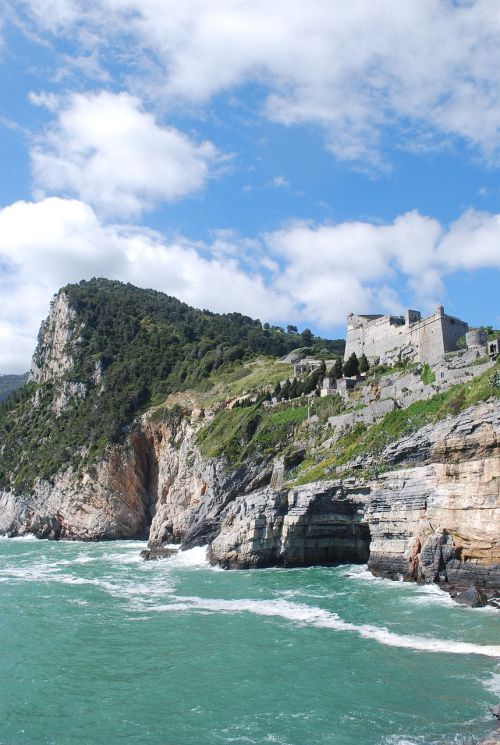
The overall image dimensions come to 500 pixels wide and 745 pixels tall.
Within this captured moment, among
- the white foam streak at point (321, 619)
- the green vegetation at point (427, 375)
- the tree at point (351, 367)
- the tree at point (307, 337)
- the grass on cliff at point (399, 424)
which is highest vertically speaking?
the tree at point (307, 337)

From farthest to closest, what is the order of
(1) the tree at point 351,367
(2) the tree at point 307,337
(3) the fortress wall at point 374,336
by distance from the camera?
(2) the tree at point 307,337
(3) the fortress wall at point 374,336
(1) the tree at point 351,367

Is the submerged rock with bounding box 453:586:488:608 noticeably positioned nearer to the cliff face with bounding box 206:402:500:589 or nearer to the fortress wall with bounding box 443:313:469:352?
the cliff face with bounding box 206:402:500:589

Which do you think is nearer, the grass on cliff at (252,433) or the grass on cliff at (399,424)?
the grass on cliff at (399,424)

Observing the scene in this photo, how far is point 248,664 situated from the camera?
21391 millimetres

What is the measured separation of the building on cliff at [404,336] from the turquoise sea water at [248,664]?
25949mm

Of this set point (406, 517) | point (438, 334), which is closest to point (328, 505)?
point (406, 517)

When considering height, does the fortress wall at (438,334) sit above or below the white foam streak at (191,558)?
above

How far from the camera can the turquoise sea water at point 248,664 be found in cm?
1642

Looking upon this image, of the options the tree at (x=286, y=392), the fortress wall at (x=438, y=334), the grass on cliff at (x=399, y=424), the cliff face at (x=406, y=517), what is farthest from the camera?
the tree at (x=286, y=392)

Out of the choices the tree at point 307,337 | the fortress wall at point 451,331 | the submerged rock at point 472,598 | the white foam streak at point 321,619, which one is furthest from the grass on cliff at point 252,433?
the tree at point 307,337

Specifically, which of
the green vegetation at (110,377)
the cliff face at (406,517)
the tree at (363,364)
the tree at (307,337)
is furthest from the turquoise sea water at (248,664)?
the tree at (307,337)

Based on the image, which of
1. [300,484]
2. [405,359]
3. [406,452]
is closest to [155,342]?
[405,359]

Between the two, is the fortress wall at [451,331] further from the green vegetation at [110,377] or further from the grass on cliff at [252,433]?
the green vegetation at [110,377]

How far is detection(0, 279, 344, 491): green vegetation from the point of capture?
77.9 metres
